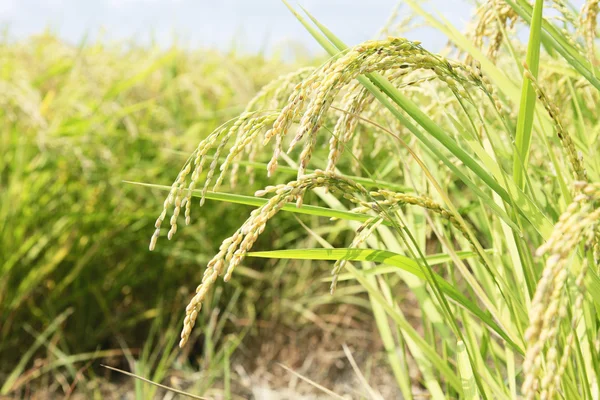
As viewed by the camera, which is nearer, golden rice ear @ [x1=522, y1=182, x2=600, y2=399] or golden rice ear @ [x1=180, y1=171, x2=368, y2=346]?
golden rice ear @ [x1=522, y1=182, x2=600, y2=399]

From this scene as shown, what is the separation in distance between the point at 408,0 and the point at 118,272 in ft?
7.34

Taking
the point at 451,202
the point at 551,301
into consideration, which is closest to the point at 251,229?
the point at 551,301

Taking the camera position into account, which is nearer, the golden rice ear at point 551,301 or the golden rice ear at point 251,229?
the golden rice ear at point 551,301

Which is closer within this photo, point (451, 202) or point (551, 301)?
point (551, 301)

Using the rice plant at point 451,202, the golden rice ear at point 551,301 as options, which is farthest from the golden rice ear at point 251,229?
the golden rice ear at point 551,301

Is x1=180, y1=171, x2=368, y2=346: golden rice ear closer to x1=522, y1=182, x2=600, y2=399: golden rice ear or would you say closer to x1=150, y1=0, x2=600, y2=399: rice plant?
x1=150, y1=0, x2=600, y2=399: rice plant

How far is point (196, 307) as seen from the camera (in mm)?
671

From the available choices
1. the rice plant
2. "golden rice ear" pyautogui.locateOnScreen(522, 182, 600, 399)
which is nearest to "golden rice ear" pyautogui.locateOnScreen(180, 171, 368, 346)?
the rice plant

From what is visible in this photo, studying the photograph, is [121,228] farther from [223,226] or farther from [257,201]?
[257,201]

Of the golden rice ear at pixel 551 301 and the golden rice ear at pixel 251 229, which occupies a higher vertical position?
the golden rice ear at pixel 551 301

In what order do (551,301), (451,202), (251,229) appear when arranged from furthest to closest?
(451,202) < (251,229) < (551,301)

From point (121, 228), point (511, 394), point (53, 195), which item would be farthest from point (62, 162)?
point (511, 394)

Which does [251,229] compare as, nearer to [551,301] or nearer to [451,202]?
[551,301]

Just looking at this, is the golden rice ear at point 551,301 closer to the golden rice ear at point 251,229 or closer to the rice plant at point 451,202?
the rice plant at point 451,202
